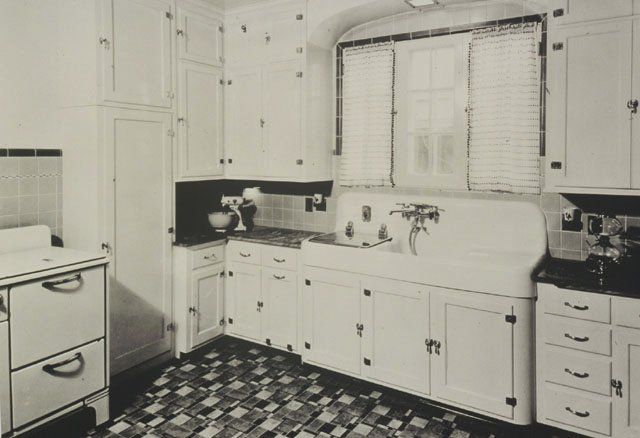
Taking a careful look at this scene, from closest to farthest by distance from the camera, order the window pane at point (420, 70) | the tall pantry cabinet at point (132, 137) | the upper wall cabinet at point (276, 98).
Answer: the tall pantry cabinet at point (132, 137) → the window pane at point (420, 70) → the upper wall cabinet at point (276, 98)

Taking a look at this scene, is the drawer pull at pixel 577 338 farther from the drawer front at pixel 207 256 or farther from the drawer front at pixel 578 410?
the drawer front at pixel 207 256

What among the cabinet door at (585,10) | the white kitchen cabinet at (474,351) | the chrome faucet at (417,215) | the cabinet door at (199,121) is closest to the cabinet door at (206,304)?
the cabinet door at (199,121)

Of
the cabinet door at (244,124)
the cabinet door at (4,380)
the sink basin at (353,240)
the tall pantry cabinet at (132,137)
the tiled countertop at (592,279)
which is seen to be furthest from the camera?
the cabinet door at (244,124)

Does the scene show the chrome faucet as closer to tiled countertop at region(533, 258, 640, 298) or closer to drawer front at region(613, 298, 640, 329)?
tiled countertop at region(533, 258, 640, 298)

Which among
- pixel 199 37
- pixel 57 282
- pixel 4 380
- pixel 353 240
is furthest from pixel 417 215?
pixel 4 380

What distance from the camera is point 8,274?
94.9 inches

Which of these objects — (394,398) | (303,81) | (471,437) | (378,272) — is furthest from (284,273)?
(471,437)

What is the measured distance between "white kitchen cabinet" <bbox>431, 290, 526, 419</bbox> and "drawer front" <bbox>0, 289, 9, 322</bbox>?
7.11 ft

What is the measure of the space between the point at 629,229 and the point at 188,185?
3190 millimetres

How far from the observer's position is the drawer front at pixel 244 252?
12.7 ft

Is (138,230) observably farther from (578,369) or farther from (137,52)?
(578,369)

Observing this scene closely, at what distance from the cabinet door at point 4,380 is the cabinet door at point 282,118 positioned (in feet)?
6.88

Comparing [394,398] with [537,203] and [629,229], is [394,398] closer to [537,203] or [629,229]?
[537,203]

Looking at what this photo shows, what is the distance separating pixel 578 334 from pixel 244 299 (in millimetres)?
2324
